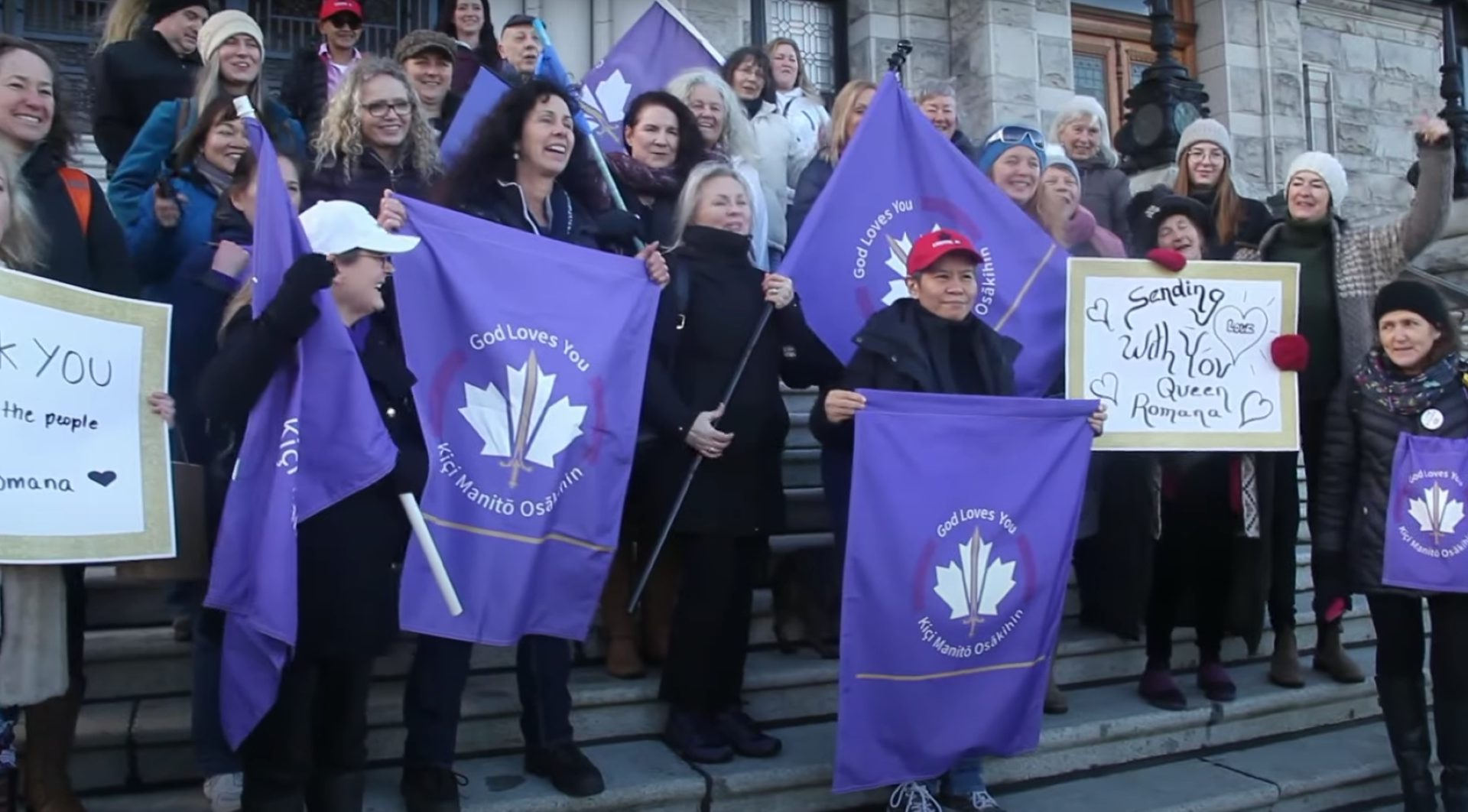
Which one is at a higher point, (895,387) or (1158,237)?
(1158,237)

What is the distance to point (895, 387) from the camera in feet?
12.2

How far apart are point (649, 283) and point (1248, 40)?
11468mm

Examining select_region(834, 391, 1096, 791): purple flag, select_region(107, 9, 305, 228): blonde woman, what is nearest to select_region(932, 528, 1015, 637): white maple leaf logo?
select_region(834, 391, 1096, 791): purple flag

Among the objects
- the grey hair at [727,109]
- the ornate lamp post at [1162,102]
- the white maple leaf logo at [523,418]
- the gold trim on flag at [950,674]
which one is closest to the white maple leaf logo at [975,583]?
the gold trim on flag at [950,674]

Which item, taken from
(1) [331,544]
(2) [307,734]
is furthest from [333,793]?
(1) [331,544]

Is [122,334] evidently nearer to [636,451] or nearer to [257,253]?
[257,253]

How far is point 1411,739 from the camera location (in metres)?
4.04

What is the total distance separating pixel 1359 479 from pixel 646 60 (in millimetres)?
4351

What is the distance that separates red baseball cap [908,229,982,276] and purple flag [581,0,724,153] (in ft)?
10.4

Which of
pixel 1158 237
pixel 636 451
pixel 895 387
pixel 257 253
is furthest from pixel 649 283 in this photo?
pixel 1158 237

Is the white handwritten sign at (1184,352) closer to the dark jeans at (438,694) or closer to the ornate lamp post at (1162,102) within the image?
the dark jeans at (438,694)

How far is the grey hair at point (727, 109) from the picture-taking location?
16.7 ft

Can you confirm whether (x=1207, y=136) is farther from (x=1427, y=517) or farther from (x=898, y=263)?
(x=1427, y=517)

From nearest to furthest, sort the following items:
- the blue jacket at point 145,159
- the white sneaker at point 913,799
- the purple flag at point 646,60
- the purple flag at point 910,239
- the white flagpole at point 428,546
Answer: the white flagpole at point 428,546 < the white sneaker at point 913,799 < the blue jacket at point 145,159 < the purple flag at point 910,239 < the purple flag at point 646,60
